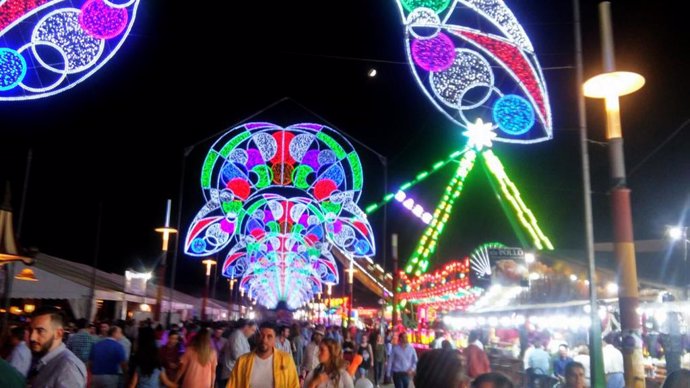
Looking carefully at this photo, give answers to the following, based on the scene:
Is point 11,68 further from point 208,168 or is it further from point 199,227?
point 199,227

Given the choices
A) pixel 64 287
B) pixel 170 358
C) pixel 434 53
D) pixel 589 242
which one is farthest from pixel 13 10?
pixel 64 287

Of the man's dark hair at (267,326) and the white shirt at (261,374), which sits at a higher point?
the man's dark hair at (267,326)

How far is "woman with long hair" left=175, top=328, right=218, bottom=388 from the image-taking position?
875 centimetres

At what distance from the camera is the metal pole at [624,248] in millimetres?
8570

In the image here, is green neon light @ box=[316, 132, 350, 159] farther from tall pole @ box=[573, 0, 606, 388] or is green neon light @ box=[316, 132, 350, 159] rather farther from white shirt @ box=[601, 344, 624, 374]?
tall pole @ box=[573, 0, 606, 388]

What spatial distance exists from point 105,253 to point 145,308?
25538 mm

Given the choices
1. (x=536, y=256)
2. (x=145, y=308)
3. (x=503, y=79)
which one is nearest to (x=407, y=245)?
(x=145, y=308)

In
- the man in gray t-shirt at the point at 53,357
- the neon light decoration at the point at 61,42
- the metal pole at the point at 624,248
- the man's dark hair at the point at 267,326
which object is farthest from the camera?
the neon light decoration at the point at 61,42

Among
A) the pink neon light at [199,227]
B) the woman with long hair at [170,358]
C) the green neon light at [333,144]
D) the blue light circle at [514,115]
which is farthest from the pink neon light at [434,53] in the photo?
the pink neon light at [199,227]

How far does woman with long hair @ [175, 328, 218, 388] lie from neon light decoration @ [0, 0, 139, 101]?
184 inches

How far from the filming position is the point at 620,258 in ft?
29.4

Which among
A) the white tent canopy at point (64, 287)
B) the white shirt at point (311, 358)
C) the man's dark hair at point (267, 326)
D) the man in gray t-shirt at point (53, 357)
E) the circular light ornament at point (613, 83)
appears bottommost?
the white shirt at point (311, 358)

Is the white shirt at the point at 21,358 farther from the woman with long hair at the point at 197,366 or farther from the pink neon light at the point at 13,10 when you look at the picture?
the pink neon light at the point at 13,10

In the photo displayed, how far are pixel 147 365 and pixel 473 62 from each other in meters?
7.71
